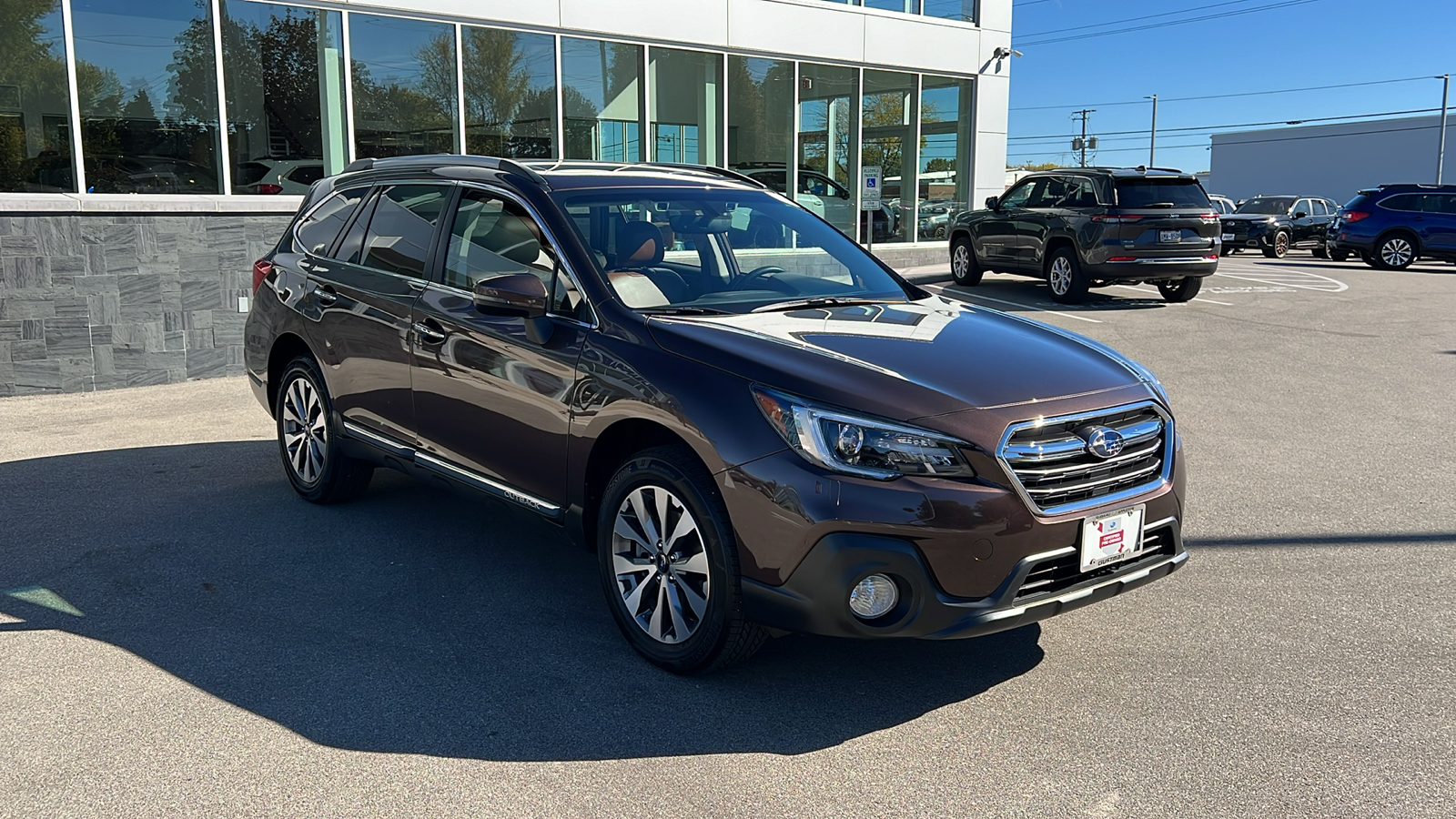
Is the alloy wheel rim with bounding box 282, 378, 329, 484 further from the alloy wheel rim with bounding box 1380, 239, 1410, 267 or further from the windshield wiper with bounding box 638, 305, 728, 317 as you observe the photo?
the alloy wheel rim with bounding box 1380, 239, 1410, 267

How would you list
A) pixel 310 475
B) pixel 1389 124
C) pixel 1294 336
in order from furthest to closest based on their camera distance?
1. pixel 1389 124
2. pixel 1294 336
3. pixel 310 475

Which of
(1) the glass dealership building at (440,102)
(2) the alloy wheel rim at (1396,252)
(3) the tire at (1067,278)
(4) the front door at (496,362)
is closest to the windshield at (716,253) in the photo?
(4) the front door at (496,362)

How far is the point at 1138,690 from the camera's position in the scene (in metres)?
3.94

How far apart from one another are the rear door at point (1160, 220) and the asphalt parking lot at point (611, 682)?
882 centimetres

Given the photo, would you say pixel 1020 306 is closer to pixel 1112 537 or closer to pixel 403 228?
pixel 403 228

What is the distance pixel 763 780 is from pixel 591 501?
1.40 metres

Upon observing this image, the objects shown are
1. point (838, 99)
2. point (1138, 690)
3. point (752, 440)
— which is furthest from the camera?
point (838, 99)

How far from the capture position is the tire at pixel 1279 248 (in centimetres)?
2945

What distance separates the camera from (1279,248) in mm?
29672

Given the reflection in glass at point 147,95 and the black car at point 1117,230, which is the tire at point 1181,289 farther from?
the reflection in glass at point 147,95

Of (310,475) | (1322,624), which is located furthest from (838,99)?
(1322,624)

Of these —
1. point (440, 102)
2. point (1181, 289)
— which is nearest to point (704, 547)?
point (440, 102)

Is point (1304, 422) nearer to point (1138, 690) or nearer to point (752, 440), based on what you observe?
point (1138, 690)

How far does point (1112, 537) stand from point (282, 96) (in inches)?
475
